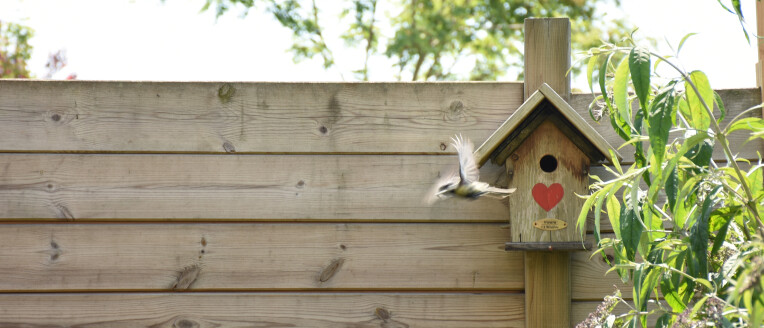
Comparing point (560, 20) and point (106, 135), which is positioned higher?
point (560, 20)

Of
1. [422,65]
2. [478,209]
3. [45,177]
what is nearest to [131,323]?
[45,177]

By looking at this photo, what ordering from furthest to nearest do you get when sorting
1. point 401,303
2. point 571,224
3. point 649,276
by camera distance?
point 401,303
point 571,224
point 649,276

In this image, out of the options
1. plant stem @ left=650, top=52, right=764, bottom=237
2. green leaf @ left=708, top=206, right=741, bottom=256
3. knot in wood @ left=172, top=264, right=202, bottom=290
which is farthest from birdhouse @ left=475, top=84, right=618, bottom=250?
knot in wood @ left=172, top=264, right=202, bottom=290

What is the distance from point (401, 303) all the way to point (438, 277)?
12cm

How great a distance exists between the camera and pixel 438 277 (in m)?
1.81

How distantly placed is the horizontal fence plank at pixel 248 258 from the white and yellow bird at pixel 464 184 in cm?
12

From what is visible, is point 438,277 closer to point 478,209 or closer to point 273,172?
point 478,209

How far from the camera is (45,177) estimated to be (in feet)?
5.97

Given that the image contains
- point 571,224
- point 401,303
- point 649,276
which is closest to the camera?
point 649,276

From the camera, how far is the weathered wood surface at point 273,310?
1.80 m

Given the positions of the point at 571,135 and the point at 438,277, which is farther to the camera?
the point at 438,277

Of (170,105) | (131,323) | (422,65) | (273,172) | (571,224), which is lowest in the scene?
(131,323)

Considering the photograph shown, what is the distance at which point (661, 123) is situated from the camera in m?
0.95

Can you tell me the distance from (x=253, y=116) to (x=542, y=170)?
2.61 ft
